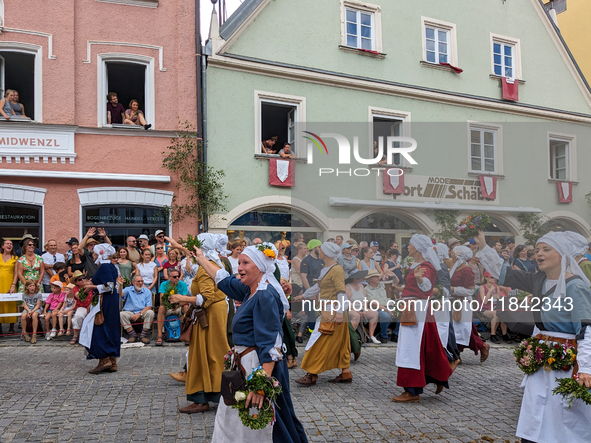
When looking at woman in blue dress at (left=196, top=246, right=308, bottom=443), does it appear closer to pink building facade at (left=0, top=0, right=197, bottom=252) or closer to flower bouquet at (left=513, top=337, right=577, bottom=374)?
flower bouquet at (left=513, top=337, right=577, bottom=374)

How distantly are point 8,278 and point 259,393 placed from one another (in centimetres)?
964

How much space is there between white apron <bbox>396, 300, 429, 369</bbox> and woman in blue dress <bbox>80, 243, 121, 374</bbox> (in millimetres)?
4147

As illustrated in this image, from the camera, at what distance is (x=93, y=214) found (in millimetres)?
13992

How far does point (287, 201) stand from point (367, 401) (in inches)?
370

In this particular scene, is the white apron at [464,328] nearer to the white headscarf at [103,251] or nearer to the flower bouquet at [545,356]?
the flower bouquet at [545,356]

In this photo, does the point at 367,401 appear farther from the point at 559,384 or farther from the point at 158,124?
the point at 158,124

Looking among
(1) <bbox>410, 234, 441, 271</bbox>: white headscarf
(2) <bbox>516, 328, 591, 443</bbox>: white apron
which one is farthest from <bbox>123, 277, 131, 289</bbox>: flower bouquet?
(2) <bbox>516, 328, 591, 443</bbox>: white apron

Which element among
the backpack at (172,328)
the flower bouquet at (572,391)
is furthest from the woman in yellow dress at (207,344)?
the backpack at (172,328)

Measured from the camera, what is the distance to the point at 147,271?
11.9 metres

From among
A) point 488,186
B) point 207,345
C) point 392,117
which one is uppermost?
point 392,117

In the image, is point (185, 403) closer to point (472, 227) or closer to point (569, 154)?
point (472, 227)

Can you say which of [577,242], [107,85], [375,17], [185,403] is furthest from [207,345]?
[375,17]

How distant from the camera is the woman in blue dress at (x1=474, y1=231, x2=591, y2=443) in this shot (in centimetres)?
439

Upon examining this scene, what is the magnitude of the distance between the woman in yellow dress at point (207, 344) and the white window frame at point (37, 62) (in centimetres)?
924
